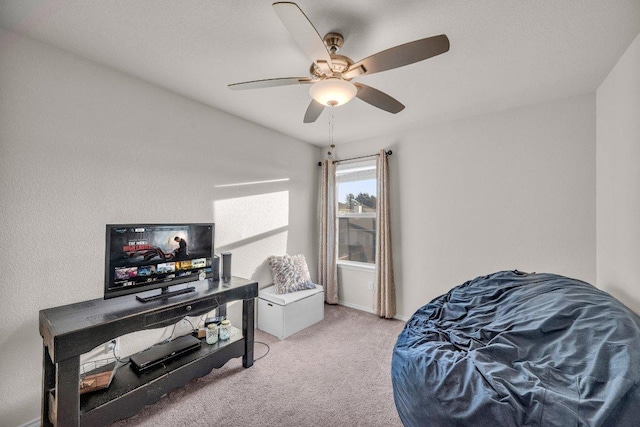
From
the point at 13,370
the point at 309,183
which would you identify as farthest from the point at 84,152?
the point at 309,183

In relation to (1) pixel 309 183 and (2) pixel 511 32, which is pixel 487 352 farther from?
(1) pixel 309 183

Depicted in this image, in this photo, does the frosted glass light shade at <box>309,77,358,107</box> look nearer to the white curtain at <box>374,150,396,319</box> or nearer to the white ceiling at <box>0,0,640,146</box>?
the white ceiling at <box>0,0,640,146</box>

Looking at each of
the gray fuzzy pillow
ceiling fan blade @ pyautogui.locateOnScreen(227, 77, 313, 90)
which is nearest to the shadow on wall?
ceiling fan blade @ pyautogui.locateOnScreen(227, 77, 313, 90)

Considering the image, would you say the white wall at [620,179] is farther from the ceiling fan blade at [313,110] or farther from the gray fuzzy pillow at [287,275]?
the gray fuzzy pillow at [287,275]

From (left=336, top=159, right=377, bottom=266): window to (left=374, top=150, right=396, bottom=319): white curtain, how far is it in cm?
27

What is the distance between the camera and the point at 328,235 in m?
4.09

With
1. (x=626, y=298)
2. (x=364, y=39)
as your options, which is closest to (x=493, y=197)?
(x=626, y=298)

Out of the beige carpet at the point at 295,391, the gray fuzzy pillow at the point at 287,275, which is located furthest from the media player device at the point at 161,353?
the gray fuzzy pillow at the point at 287,275

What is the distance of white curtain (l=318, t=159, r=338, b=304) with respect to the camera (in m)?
4.06

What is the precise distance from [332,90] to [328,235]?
266 cm

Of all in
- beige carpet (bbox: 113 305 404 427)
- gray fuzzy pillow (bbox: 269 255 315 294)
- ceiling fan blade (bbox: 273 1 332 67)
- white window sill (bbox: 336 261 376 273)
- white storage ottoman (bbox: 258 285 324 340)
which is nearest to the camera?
ceiling fan blade (bbox: 273 1 332 67)

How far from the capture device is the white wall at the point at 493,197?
2516 mm

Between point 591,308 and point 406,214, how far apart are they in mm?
2214

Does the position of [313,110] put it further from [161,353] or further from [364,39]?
[161,353]
